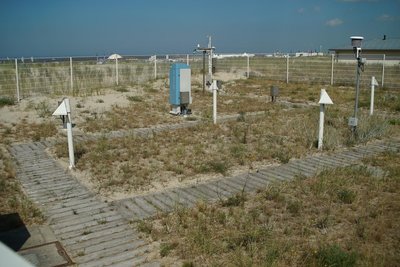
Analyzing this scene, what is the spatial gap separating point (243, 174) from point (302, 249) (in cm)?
289

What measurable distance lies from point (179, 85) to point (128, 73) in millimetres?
14324

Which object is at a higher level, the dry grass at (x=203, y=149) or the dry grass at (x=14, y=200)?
the dry grass at (x=203, y=149)

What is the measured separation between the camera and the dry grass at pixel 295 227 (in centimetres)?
429

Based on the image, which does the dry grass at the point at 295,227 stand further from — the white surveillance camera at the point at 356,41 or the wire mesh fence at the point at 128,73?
the wire mesh fence at the point at 128,73

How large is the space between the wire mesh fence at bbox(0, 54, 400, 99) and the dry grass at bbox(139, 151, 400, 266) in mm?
13600

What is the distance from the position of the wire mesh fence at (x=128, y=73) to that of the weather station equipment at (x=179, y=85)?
6206 millimetres

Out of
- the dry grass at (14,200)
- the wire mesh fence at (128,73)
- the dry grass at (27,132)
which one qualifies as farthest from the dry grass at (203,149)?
the wire mesh fence at (128,73)

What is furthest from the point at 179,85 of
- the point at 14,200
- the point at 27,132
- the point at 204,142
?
the point at 14,200

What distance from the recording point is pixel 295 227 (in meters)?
5.11

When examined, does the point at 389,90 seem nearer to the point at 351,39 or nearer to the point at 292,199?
the point at 351,39

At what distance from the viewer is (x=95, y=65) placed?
27.8 m

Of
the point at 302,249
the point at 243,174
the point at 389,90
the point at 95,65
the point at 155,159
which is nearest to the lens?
the point at 302,249

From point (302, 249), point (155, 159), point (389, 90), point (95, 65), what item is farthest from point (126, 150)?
point (95, 65)

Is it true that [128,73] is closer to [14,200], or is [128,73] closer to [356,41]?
[356,41]
